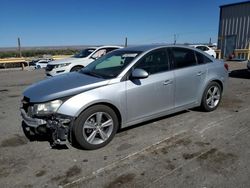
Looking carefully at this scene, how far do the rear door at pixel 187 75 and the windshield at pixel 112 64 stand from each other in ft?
2.88

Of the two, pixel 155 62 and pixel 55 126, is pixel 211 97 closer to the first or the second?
pixel 155 62

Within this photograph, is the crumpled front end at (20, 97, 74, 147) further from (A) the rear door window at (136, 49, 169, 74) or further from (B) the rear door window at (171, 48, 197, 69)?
(B) the rear door window at (171, 48, 197, 69)

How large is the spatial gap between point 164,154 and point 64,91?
1769 millimetres

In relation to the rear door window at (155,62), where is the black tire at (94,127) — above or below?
below

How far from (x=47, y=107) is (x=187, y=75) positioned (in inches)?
108

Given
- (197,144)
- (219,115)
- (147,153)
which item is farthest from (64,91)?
(219,115)

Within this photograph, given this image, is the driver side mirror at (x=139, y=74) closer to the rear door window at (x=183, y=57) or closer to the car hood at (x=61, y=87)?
the car hood at (x=61, y=87)

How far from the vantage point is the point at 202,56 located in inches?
211

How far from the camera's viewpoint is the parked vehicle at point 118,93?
3637 mm

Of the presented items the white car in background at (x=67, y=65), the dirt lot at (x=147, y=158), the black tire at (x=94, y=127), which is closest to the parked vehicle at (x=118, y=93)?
the black tire at (x=94, y=127)

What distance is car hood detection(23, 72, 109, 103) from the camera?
369cm

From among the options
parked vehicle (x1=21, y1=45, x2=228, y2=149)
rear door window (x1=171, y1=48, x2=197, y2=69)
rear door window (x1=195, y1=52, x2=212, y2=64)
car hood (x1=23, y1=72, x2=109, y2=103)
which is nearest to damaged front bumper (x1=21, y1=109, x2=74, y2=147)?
parked vehicle (x1=21, y1=45, x2=228, y2=149)

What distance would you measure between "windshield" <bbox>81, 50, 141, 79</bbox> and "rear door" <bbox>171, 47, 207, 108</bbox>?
2.88 ft

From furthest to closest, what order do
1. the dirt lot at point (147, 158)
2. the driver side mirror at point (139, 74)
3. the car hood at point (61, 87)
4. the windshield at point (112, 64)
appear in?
1. the windshield at point (112, 64)
2. the driver side mirror at point (139, 74)
3. the car hood at point (61, 87)
4. the dirt lot at point (147, 158)
